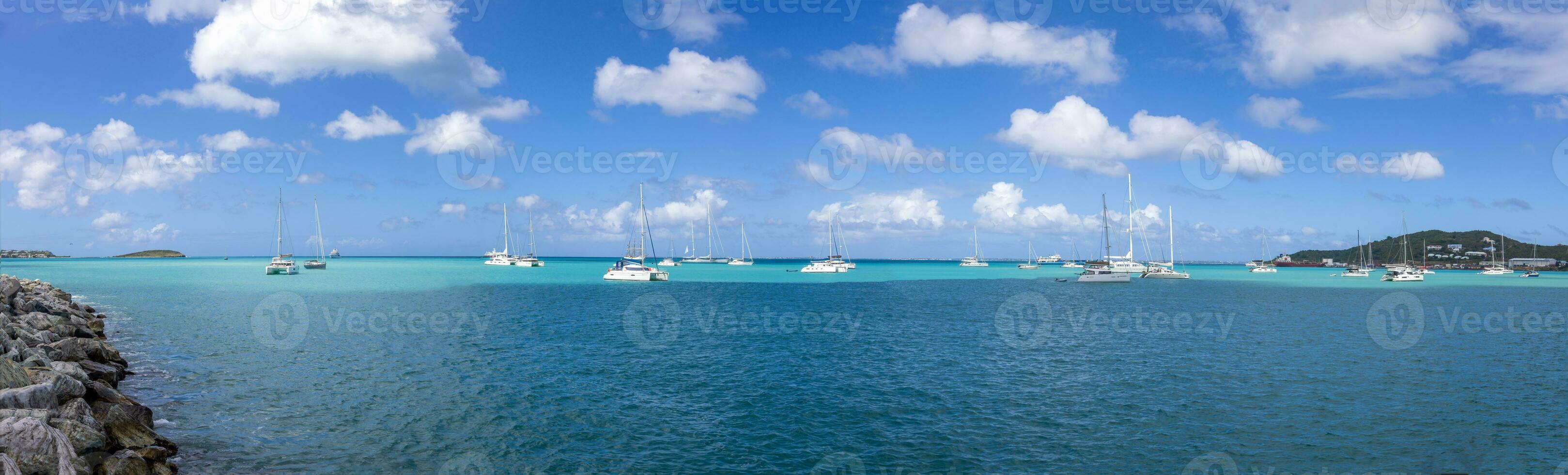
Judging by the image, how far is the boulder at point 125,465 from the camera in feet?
43.8

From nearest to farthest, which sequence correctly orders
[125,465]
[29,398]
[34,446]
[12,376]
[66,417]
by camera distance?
[34,446] → [125,465] → [29,398] → [66,417] → [12,376]

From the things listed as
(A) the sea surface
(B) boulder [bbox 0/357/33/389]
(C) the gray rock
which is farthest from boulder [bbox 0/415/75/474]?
(B) boulder [bbox 0/357/33/389]

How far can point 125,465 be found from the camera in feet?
44.7

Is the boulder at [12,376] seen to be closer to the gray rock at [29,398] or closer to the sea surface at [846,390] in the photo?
the gray rock at [29,398]

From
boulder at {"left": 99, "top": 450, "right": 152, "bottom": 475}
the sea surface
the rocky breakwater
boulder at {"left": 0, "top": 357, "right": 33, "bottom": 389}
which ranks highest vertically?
boulder at {"left": 0, "top": 357, "right": 33, "bottom": 389}

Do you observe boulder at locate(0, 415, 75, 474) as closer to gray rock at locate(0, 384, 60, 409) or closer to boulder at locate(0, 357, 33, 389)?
gray rock at locate(0, 384, 60, 409)

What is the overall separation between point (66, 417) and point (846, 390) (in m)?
19.4

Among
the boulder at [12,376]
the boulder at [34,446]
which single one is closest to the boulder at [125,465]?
the boulder at [34,446]

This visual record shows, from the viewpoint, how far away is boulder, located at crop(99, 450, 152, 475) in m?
13.4

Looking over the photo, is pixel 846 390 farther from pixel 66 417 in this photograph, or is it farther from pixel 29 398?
pixel 29 398

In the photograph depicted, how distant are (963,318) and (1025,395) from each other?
89.9 feet

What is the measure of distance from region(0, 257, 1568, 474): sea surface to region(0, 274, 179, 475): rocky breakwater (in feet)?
3.49

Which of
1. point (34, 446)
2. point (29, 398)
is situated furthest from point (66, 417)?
point (34, 446)

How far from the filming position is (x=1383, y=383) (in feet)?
85.1
